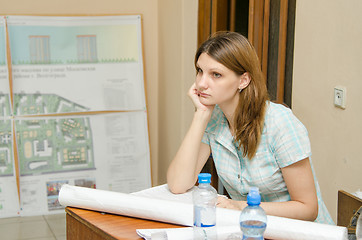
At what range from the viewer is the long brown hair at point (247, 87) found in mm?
1853

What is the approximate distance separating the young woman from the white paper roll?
23cm

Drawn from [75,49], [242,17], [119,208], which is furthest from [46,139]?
[119,208]

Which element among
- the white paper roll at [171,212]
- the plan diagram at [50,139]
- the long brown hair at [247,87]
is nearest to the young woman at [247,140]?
the long brown hair at [247,87]

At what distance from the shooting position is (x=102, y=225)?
1597 millimetres

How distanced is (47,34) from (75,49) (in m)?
0.24

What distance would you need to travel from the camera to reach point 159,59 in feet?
14.4

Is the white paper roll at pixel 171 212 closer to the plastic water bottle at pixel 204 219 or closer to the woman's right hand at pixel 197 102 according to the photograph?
the plastic water bottle at pixel 204 219

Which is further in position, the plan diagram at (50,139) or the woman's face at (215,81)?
the plan diagram at (50,139)

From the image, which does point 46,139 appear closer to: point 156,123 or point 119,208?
point 156,123

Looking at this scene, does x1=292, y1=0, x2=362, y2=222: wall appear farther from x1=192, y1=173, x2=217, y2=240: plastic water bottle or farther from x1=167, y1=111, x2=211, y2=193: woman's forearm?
x1=192, y1=173, x2=217, y2=240: plastic water bottle

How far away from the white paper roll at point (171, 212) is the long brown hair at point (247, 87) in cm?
39

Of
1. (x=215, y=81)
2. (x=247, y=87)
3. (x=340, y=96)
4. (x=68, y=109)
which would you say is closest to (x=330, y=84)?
(x=340, y=96)

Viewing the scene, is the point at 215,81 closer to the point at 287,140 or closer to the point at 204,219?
the point at 287,140

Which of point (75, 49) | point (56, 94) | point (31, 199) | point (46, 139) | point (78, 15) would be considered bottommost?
point (31, 199)
